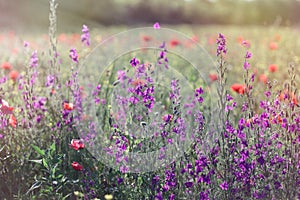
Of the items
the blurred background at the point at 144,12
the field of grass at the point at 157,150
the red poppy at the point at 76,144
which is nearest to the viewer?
the field of grass at the point at 157,150

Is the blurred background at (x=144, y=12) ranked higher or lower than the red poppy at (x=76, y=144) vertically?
higher

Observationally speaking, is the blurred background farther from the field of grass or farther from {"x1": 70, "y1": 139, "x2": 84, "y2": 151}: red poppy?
{"x1": 70, "y1": 139, "x2": 84, "y2": 151}: red poppy

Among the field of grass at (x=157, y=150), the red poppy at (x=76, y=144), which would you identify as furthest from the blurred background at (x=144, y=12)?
the red poppy at (x=76, y=144)

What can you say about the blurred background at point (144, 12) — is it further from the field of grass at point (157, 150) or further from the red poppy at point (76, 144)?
the red poppy at point (76, 144)

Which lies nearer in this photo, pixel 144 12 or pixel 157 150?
pixel 157 150

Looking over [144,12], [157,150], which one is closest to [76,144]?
[157,150]

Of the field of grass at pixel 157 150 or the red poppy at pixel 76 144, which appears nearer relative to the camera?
the field of grass at pixel 157 150

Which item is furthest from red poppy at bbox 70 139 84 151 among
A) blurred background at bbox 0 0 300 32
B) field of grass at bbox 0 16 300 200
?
blurred background at bbox 0 0 300 32

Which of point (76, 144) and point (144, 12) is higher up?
point (144, 12)

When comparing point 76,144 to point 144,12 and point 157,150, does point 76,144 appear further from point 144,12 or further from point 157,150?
point 144,12

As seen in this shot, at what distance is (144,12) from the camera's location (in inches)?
770

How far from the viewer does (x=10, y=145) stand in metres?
2.84

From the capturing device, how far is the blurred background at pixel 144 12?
17219mm

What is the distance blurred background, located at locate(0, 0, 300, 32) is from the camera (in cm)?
1722
